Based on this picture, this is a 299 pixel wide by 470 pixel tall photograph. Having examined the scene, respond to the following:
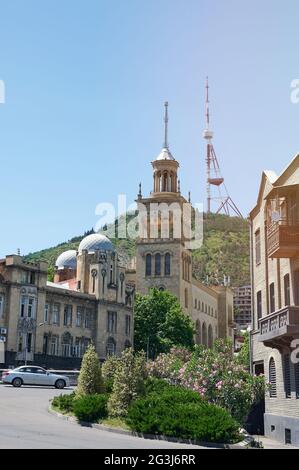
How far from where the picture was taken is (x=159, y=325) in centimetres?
8144

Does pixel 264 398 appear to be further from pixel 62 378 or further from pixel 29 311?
pixel 29 311

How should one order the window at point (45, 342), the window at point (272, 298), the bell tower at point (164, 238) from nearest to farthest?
the window at point (272, 298) < the window at point (45, 342) < the bell tower at point (164, 238)

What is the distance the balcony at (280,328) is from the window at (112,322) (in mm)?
50791

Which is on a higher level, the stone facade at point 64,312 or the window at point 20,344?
the stone facade at point 64,312

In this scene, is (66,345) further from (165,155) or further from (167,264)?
(165,155)

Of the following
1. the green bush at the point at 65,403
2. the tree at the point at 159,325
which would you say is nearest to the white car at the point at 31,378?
the green bush at the point at 65,403

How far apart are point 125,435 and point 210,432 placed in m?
3.16

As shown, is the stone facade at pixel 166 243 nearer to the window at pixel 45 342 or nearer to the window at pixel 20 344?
the window at pixel 45 342

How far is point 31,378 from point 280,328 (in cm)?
2491

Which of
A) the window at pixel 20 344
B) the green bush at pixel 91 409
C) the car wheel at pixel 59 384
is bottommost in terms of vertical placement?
the green bush at pixel 91 409

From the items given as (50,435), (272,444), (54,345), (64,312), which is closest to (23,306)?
(54,345)

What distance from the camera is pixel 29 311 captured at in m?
64.4

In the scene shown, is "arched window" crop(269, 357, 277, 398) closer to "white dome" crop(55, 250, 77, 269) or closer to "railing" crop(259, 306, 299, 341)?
"railing" crop(259, 306, 299, 341)

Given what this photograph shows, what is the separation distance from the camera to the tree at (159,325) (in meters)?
78.8
